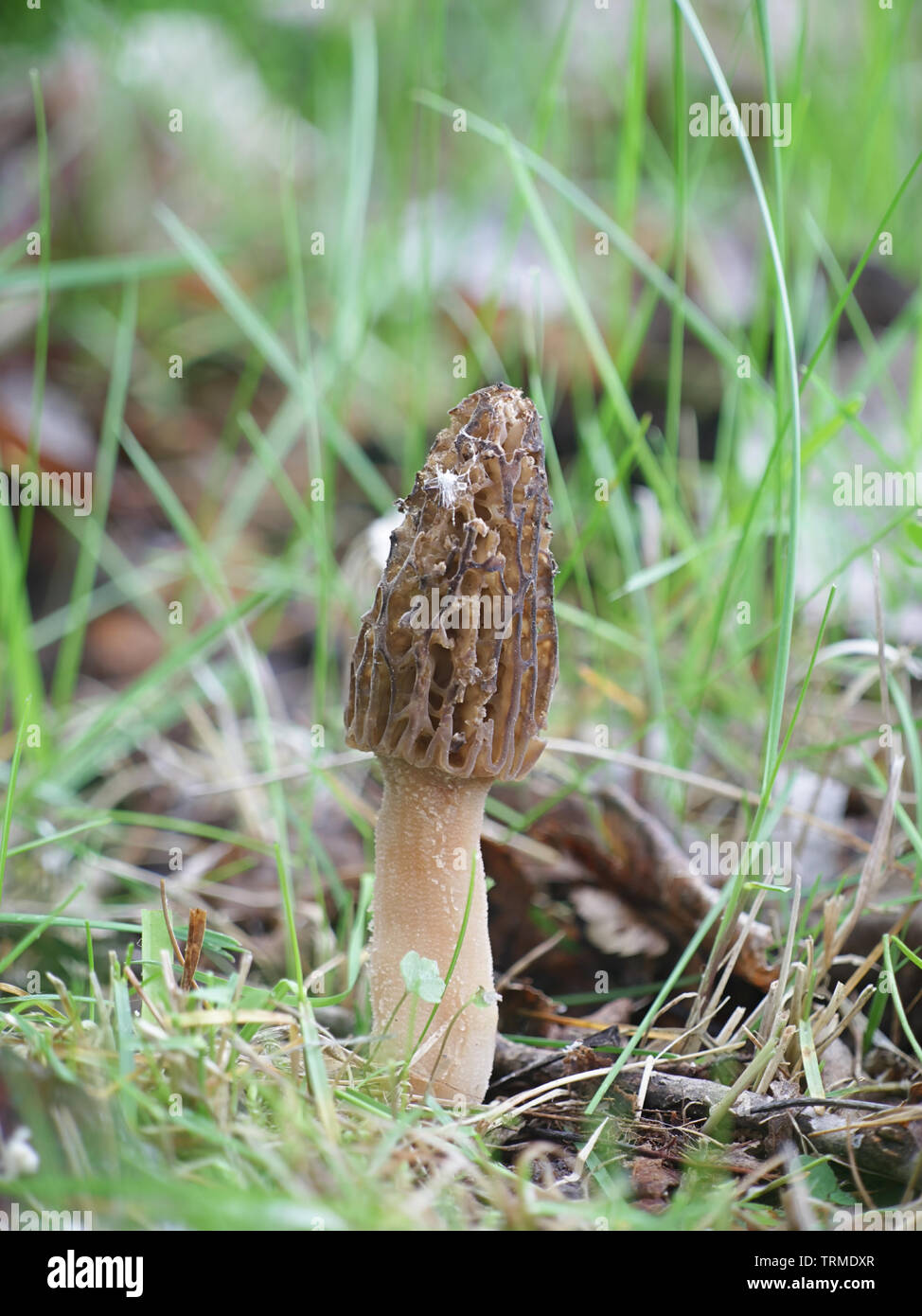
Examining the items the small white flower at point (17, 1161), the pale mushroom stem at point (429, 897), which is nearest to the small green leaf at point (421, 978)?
the pale mushroom stem at point (429, 897)

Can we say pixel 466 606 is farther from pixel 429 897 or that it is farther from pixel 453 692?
pixel 429 897

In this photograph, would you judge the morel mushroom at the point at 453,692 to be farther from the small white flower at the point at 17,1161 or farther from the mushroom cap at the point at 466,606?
the small white flower at the point at 17,1161

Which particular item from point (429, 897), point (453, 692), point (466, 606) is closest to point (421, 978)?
point (429, 897)

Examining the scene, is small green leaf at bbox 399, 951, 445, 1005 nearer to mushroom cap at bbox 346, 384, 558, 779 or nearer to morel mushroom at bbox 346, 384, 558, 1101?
morel mushroom at bbox 346, 384, 558, 1101

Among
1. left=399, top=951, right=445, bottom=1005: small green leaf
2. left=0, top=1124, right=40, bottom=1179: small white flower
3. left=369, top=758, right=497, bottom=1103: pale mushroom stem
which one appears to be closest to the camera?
left=0, top=1124, right=40, bottom=1179: small white flower

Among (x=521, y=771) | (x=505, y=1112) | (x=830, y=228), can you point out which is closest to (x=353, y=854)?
(x=521, y=771)

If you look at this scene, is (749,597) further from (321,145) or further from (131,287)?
(321,145)

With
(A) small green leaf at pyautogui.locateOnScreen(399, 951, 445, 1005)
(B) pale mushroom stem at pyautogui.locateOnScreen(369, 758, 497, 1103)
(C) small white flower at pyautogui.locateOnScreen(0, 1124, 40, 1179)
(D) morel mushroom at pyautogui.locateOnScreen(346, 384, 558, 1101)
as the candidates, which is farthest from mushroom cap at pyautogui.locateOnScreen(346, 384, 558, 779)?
(C) small white flower at pyautogui.locateOnScreen(0, 1124, 40, 1179)
